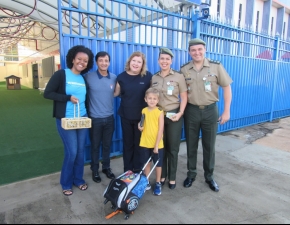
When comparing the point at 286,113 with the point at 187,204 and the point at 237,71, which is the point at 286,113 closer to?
the point at 237,71

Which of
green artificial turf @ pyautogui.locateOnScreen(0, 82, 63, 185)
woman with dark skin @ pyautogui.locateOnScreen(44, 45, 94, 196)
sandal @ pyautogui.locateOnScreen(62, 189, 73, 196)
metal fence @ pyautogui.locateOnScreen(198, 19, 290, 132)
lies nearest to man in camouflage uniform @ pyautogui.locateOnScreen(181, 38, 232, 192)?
woman with dark skin @ pyautogui.locateOnScreen(44, 45, 94, 196)

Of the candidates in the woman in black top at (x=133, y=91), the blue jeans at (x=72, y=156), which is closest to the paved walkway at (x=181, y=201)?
the blue jeans at (x=72, y=156)

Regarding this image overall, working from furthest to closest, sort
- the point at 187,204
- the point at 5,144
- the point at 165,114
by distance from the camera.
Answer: the point at 5,144 → the point at 165,114 → the point at 187,204

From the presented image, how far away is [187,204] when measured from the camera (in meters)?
2.60

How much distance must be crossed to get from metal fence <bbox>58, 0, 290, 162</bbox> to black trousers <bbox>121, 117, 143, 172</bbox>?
850mm

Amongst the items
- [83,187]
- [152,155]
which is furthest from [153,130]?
[83,187]

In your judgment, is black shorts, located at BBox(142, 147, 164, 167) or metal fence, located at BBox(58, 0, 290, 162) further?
metal fence, located at BBox(58, 0, 290, 162)

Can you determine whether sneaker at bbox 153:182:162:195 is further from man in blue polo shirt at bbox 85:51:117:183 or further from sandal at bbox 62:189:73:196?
sandal at bbox 62:189:73:196

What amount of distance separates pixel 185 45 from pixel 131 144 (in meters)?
2.49

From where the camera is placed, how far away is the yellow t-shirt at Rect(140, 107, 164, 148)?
2.69 m

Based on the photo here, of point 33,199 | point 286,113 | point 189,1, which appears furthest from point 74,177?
point 286,113

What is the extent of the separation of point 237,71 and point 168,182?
367 centimetres

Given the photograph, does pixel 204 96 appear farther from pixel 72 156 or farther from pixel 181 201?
pixel 72 156

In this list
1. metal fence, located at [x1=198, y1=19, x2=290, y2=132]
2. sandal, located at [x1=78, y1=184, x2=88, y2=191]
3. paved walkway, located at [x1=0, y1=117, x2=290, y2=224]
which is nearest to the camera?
paved walkway, located at [x1=0, y1=117, x2=290, y2=224]
